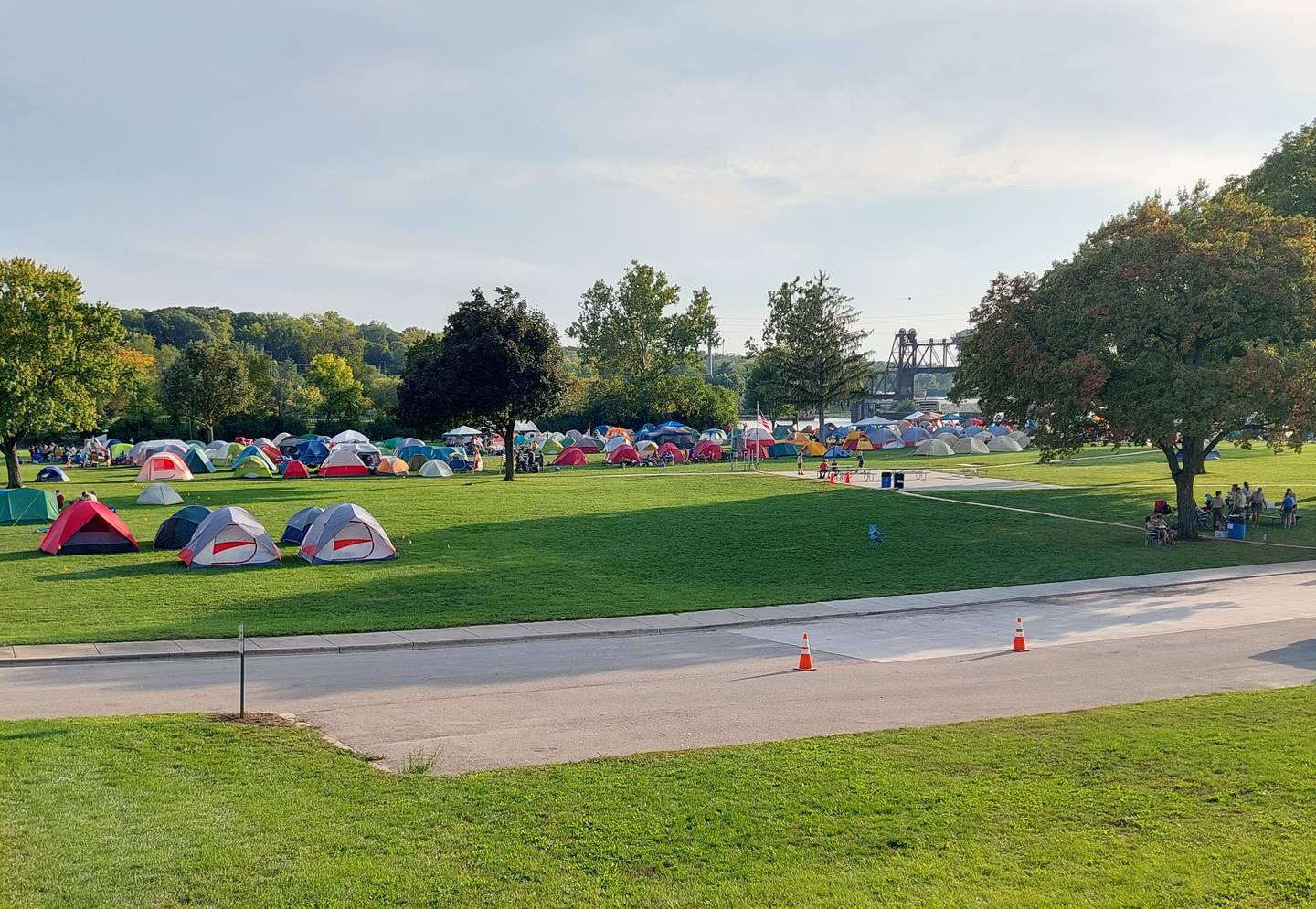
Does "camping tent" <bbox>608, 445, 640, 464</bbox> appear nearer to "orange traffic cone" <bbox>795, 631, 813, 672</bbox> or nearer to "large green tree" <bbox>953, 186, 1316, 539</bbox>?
"large green tree" <bbox>953, 186, 1316, 539</bbox>

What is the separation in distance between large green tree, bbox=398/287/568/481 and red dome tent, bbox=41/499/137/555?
23.4 m

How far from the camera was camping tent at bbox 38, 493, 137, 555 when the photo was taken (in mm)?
29125

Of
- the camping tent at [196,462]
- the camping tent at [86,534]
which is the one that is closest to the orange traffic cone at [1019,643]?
the camping tent at [86,534]

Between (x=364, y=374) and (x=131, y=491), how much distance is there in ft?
335

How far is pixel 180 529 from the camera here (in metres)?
30.3

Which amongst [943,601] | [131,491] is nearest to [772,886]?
[943,601]

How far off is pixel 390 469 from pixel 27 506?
78.3 feet

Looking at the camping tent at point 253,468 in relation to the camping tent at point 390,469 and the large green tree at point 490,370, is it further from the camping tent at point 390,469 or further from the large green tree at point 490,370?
the large green tree at point 490,370

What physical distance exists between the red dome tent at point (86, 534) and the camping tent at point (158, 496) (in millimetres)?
12019

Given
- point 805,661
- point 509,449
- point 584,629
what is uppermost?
point 509,449

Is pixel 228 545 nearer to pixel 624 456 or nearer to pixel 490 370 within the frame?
pixel 490 370

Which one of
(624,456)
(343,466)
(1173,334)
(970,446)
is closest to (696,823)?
(1173,334)

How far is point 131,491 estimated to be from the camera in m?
47.5

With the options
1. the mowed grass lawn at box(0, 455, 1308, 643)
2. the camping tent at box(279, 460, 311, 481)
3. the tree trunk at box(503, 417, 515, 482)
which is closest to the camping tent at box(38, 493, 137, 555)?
the mowed grass lawn at box(0, 455, 1308, 643)
